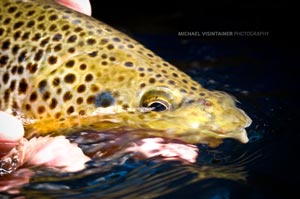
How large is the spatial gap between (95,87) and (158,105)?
1.03ft

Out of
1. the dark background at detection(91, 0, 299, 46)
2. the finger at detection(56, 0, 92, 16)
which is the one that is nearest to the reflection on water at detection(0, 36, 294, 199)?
the finger at detection(56, 0, 92, 16)

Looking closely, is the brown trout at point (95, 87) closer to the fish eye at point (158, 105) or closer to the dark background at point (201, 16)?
the fish eye at point (158, 105)

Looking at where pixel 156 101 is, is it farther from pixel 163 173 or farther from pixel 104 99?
pixel 163 173

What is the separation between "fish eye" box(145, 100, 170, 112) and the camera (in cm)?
234

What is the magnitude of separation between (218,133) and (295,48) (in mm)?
3090

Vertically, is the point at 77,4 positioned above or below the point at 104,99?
above

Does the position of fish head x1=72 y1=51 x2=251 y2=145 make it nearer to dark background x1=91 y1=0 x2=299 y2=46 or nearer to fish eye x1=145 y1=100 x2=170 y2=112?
fish eye x1=145 y1=100 x2=170 y2=112

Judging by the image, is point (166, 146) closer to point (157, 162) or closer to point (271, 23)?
point (157, 162)

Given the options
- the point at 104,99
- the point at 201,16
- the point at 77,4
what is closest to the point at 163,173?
the point at 104,99

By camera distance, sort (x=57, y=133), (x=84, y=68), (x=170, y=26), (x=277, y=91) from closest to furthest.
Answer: (x=57, y=133), (x=84, y=68), (x=277, y=91), (x=170, y=26)

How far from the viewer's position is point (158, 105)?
235cm

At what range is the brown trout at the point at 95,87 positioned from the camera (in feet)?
7.55

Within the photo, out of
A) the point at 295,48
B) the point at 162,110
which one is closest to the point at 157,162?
the point at 162,110

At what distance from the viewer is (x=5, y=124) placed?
202 centimetres
